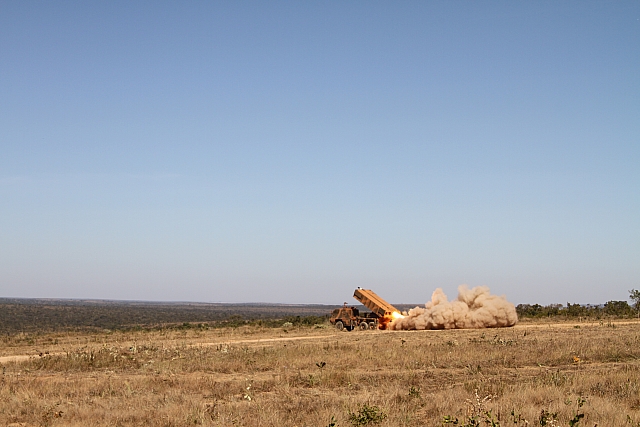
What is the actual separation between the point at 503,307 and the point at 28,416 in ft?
113

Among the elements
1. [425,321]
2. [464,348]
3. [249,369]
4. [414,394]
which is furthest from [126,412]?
[425,321]

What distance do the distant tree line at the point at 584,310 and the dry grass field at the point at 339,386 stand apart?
27.6 m

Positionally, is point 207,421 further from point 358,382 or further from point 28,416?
point 358,382

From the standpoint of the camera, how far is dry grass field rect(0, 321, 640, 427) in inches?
485

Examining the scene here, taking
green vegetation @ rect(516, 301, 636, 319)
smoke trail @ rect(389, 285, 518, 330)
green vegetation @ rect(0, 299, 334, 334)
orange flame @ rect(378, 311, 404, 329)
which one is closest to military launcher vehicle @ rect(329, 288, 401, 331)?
orange flame @ rect(378, 311, 404, 329)

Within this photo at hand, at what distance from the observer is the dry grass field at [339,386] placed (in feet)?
40.4

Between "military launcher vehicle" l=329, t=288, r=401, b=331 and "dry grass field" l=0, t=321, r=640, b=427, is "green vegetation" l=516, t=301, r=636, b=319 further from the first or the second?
"dry grass field" l=0, t=321, r=640, b=427

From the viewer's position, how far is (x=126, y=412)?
42.9 feet

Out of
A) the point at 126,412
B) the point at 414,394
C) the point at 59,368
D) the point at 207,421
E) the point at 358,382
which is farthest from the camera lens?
the point at 59,368

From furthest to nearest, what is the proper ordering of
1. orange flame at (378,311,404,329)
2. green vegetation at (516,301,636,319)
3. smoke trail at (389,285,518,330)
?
green vegetation at (516,301,636,319) → orange flame at (378,311,404,329) → smoke trail at (389,285,518,330)

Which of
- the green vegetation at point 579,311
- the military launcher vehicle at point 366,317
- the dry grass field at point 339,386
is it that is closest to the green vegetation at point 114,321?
the military launcher vehicle at point 366,317

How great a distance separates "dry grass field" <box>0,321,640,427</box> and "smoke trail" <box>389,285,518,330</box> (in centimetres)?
1460

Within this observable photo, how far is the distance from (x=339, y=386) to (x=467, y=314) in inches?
1058

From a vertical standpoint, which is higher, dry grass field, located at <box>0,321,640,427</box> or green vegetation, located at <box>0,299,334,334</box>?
dry grass field, located at <box>0,321,640,427</box>
